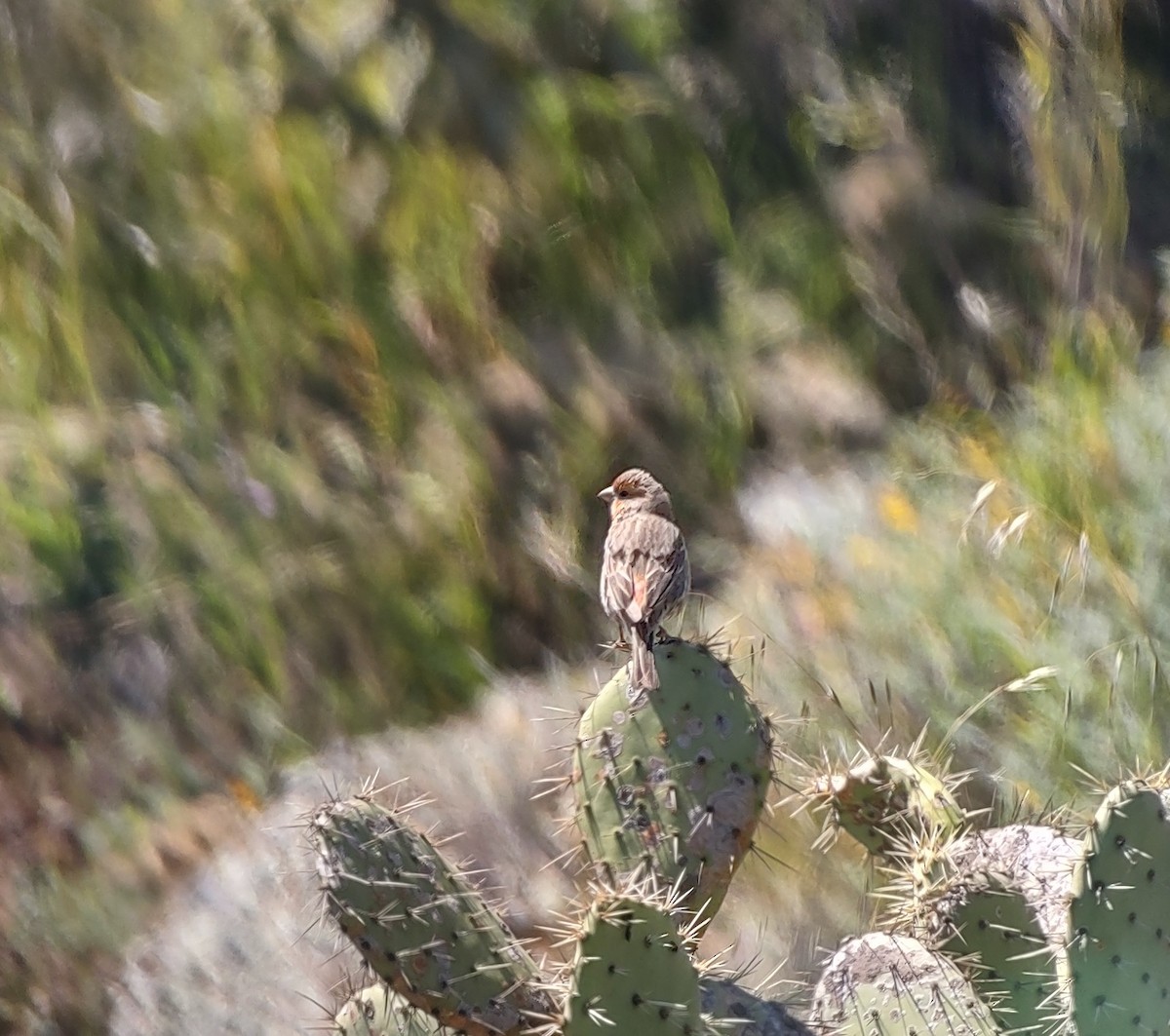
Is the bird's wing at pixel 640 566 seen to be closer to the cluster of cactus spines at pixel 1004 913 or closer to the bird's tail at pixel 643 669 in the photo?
the bird's tail at pixel 643 669

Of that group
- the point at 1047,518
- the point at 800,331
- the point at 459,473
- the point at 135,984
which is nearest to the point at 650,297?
the point at 800,331

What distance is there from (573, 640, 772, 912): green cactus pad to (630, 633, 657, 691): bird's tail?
0.02 m

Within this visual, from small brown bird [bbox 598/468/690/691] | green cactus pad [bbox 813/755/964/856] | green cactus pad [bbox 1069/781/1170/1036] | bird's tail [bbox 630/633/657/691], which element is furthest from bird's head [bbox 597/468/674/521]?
green cactus pad [bbox 1069/781/1170/1036]

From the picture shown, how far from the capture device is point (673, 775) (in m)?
2.51

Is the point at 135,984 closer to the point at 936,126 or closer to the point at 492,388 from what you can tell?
the point at 492,388

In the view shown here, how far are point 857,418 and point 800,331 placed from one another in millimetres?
386

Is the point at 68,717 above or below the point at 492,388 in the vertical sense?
below

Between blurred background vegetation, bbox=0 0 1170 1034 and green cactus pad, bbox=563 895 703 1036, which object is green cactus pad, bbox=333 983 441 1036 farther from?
blurred background vegetation, bbox=0 0 1170 1034

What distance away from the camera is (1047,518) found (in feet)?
13.1

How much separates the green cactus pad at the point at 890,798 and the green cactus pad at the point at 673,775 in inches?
8.3

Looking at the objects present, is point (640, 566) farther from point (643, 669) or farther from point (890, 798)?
point (890, 798)

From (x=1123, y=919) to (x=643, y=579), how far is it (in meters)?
0.99

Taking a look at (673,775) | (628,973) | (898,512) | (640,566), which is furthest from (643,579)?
(898,512)

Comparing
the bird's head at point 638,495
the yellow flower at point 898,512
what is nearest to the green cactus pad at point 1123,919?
the bird's head at point 638,495
